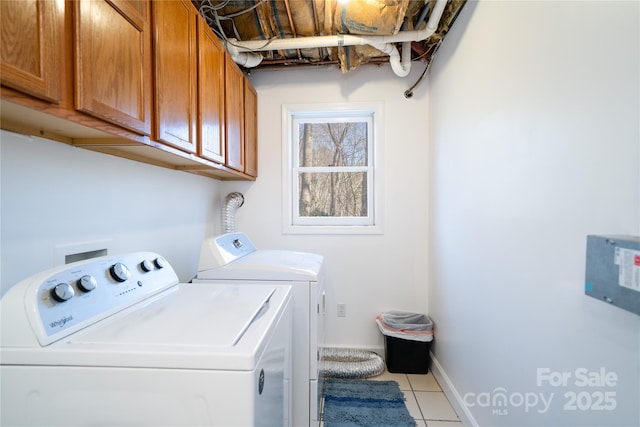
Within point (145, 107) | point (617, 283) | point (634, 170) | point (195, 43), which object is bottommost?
point (617, 283)

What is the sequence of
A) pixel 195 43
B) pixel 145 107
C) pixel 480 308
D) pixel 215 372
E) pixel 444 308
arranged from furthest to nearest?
1. pixel 444 308
2. pixel 480 308
3. pixel 195 43
4. pixel 145 107
5. pixel 215 372

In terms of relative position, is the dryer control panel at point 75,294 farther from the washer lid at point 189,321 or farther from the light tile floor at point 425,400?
the light tile floor at point 425,400

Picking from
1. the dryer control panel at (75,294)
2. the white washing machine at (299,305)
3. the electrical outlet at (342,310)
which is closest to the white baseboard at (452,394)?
the electrical outlet at (342,310)

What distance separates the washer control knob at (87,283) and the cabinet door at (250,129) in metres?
1.28

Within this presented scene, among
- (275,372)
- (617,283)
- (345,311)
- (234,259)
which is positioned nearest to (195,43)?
(234,259)

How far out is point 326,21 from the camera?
1721mm

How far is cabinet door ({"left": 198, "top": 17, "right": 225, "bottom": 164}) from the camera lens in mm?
1304

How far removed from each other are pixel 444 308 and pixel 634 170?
4.84ft

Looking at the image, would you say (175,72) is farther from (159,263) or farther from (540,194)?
(540,194)

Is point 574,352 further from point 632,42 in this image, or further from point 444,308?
point 444,308

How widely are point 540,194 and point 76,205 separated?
1.84m

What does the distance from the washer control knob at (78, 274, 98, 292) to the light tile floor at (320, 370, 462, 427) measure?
6.09 ft

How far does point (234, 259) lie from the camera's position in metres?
1.55

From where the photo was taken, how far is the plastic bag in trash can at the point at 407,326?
200cm
